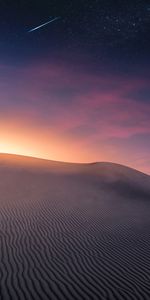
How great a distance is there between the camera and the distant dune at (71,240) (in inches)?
293

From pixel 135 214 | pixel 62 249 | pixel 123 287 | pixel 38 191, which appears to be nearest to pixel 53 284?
pixel 123 287

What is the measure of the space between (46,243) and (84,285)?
432cm

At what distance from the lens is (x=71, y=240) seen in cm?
1252

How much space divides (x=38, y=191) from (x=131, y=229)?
10.1 meters

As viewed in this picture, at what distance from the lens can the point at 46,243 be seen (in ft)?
38.6

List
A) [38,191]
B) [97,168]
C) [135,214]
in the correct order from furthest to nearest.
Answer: [97,168], [38,191], [135,214]

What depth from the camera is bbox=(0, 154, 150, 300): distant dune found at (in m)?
7.45

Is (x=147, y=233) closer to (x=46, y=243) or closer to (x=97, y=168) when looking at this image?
(x=46, y=243)

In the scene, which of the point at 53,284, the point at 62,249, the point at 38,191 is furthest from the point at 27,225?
the point at 38,191

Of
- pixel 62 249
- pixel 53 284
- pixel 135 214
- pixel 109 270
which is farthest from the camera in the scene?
pixel 135 214

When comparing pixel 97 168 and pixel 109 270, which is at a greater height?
pixel 97 168

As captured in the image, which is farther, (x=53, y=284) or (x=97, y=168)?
(x=97, y=168)

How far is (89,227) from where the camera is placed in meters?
15.1

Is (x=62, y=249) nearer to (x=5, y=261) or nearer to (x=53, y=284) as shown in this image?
(x=5, y=261)
